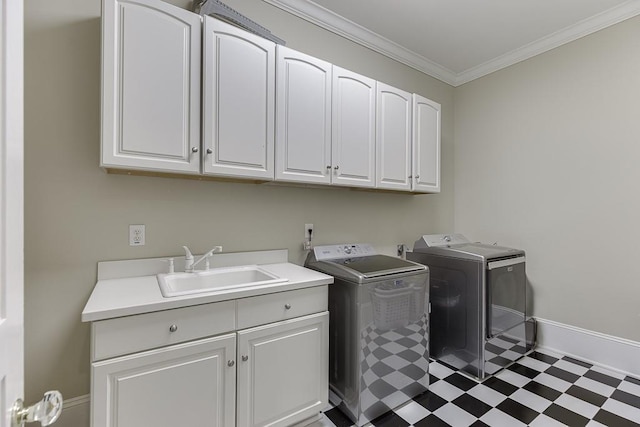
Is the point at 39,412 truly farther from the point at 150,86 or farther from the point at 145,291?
the point at 150,86

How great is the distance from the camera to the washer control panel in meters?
2.25

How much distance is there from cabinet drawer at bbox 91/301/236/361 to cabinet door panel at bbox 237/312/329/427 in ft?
0.50

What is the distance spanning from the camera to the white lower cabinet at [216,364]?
118 centimetres

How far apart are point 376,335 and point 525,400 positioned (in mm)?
1121


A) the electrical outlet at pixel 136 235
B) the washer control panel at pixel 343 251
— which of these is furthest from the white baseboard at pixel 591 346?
the electrical outlet at pixel 136 235

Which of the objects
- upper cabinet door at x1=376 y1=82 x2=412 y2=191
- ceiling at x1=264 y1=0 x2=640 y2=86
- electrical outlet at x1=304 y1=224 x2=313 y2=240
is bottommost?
electrical outlet at x1=304 y1=224 x2=313 y2=240

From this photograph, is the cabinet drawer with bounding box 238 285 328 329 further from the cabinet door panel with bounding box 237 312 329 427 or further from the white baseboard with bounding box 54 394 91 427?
the white baseboard with bounding box 54 394 91 427

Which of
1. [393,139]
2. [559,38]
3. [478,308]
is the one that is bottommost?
[478,308]

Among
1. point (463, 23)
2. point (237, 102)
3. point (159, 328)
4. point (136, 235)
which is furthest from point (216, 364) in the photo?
point (463, 23)

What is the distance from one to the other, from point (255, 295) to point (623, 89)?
307 centimetres

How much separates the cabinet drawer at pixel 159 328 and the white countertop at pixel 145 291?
0.12ft

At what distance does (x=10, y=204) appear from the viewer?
572 mm

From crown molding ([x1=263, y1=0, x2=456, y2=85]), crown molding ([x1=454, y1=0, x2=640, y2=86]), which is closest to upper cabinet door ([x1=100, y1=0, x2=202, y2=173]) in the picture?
crown molding ([x1=263, y1=0, x2=456, y2=85])

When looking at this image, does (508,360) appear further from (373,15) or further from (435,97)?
(373,15)
